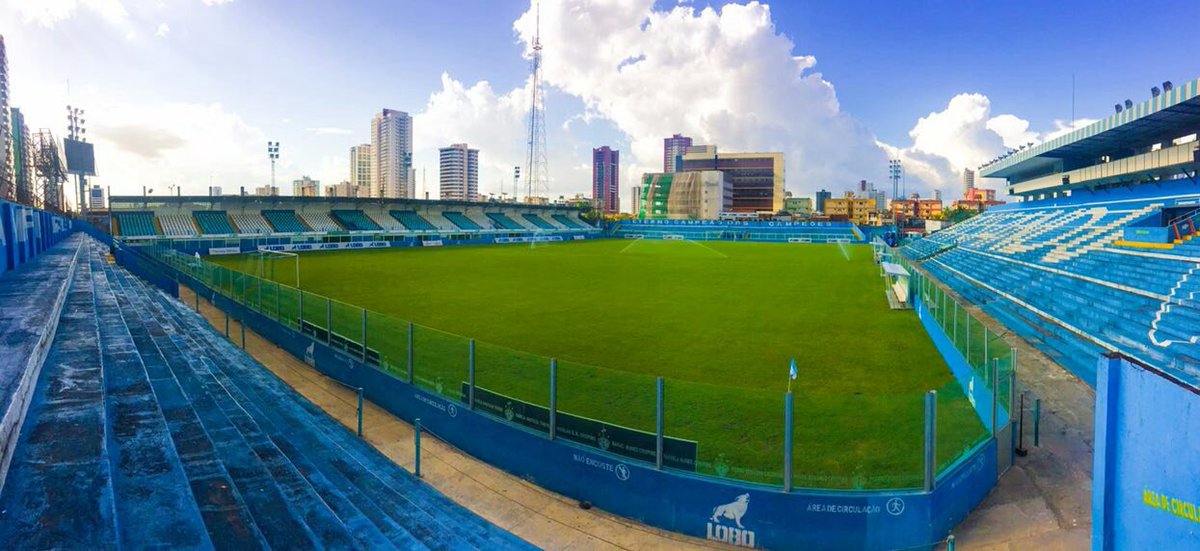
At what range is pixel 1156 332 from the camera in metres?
15.6

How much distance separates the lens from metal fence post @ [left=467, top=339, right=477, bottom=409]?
408 inches

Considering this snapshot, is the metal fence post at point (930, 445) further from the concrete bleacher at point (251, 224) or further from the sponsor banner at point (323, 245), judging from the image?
the concrete bleacher at point (251, 224)

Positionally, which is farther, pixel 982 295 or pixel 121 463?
pixel 982 295

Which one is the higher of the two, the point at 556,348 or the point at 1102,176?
the point at 1102,176

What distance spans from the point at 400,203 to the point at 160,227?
102 ft

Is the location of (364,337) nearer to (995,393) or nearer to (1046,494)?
(995,393)

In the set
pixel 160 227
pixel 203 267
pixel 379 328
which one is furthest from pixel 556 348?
pixel 160 227

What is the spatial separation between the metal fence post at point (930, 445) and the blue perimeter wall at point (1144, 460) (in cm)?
184

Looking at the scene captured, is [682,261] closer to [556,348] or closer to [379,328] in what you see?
[556,348]

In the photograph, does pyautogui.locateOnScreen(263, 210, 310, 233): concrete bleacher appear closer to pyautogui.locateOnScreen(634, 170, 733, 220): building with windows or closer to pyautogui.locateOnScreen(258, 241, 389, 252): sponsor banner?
pyautogui.locateOnScreen(258, 241, 389, 252): sponsor banner

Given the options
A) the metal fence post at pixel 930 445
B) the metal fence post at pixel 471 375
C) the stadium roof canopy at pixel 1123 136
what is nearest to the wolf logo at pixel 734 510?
the metal fence post at pixel 930 445

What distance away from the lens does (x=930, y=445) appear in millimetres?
7613

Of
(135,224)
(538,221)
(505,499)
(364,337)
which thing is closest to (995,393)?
(505,499)

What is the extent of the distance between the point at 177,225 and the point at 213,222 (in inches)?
156
